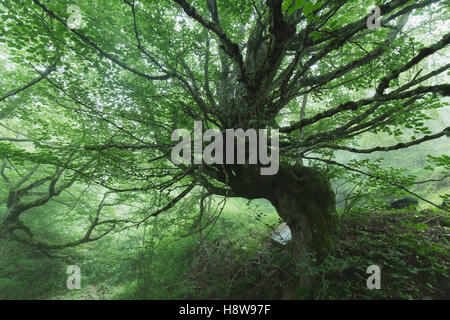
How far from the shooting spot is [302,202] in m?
3.13

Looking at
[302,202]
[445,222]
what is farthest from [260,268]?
[445,222]

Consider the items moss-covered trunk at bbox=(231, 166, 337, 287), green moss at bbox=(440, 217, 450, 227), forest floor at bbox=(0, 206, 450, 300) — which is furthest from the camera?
green moss at bbox=(440, 217, 450, 227)

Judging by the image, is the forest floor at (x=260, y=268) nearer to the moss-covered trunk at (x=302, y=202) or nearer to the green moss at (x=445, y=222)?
the green moss at (x=445, y=222)

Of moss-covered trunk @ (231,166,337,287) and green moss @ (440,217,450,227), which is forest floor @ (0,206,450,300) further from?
moss-covered trunk @ (231,166,337,287)

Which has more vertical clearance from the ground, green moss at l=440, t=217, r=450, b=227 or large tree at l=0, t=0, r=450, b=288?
large tree at l=0, t=0, r=450, b=288

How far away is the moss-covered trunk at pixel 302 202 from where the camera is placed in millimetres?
2883

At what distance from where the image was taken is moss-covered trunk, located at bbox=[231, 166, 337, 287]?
113 inches

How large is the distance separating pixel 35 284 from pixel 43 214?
2.90 metres

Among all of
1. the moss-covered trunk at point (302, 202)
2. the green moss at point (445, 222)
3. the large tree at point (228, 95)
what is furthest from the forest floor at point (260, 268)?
the large tree at point (228, 95)

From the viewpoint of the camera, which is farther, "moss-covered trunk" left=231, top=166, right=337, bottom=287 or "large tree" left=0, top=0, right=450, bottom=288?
"moss-covered trunk" left=231, top=166, right=337, bottom=287

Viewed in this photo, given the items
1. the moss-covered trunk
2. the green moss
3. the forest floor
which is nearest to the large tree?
the moss-covered trunk

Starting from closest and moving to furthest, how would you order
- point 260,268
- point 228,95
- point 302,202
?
1. point 302,202
2. point 260,268
3. point 228,95

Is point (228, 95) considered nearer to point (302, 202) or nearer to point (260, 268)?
point (302, 202)
